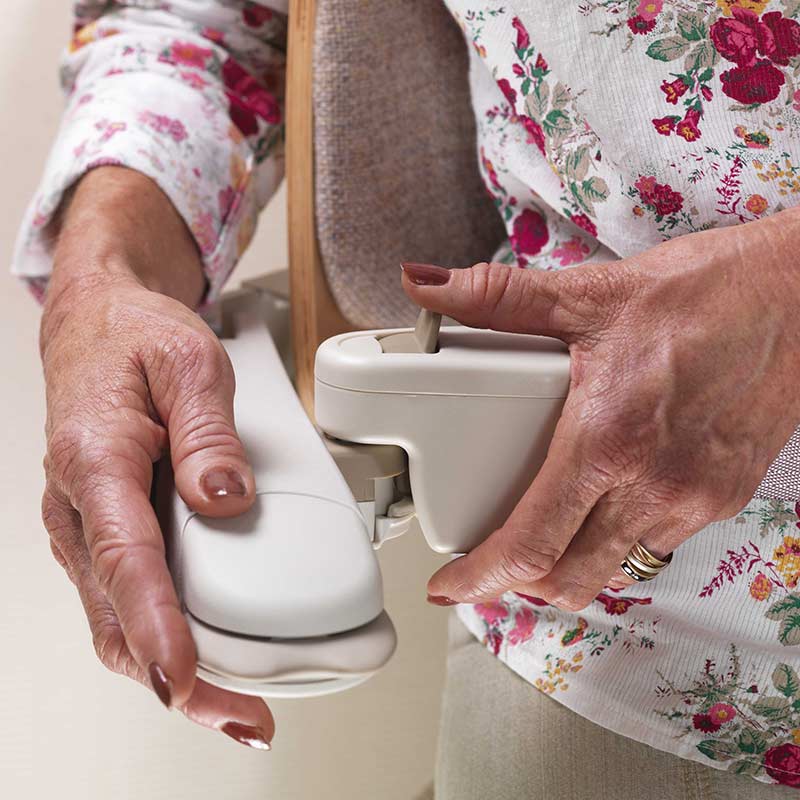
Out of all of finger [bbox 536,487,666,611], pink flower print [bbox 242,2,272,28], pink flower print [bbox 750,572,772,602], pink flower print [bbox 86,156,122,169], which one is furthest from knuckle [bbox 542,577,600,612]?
pink flower print [bbox 242,2,272,28]

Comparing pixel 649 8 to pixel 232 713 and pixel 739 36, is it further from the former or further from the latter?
pixel 232 713

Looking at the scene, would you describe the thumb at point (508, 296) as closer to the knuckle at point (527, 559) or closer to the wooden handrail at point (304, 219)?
the knuckle at point (527, 559)

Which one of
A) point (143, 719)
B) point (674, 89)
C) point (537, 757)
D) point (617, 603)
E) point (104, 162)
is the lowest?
point (143, 719)

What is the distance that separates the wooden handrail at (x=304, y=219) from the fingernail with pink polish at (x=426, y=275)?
0.28 metres

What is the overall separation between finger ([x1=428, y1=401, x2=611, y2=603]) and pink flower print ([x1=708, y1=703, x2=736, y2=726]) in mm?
188

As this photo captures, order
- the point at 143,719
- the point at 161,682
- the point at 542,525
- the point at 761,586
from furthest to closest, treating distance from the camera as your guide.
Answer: the point at 143,719, the point at 761,586, the point at 542,525, the point at 161,682

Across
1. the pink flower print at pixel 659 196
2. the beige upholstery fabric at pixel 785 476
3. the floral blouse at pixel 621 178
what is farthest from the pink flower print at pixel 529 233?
the beige upholstery fabric at pixel 785 476

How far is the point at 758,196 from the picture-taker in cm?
56

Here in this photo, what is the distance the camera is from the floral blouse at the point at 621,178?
1.83ft

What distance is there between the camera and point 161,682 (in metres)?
0.39

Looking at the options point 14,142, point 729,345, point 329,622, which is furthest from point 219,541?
point 14,142

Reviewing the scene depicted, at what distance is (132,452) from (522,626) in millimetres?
338

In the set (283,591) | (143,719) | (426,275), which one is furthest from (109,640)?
(143,719)

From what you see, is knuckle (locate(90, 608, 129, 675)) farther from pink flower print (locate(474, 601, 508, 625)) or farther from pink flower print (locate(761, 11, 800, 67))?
pink flower print (locate(761, 11, 800, 67))
